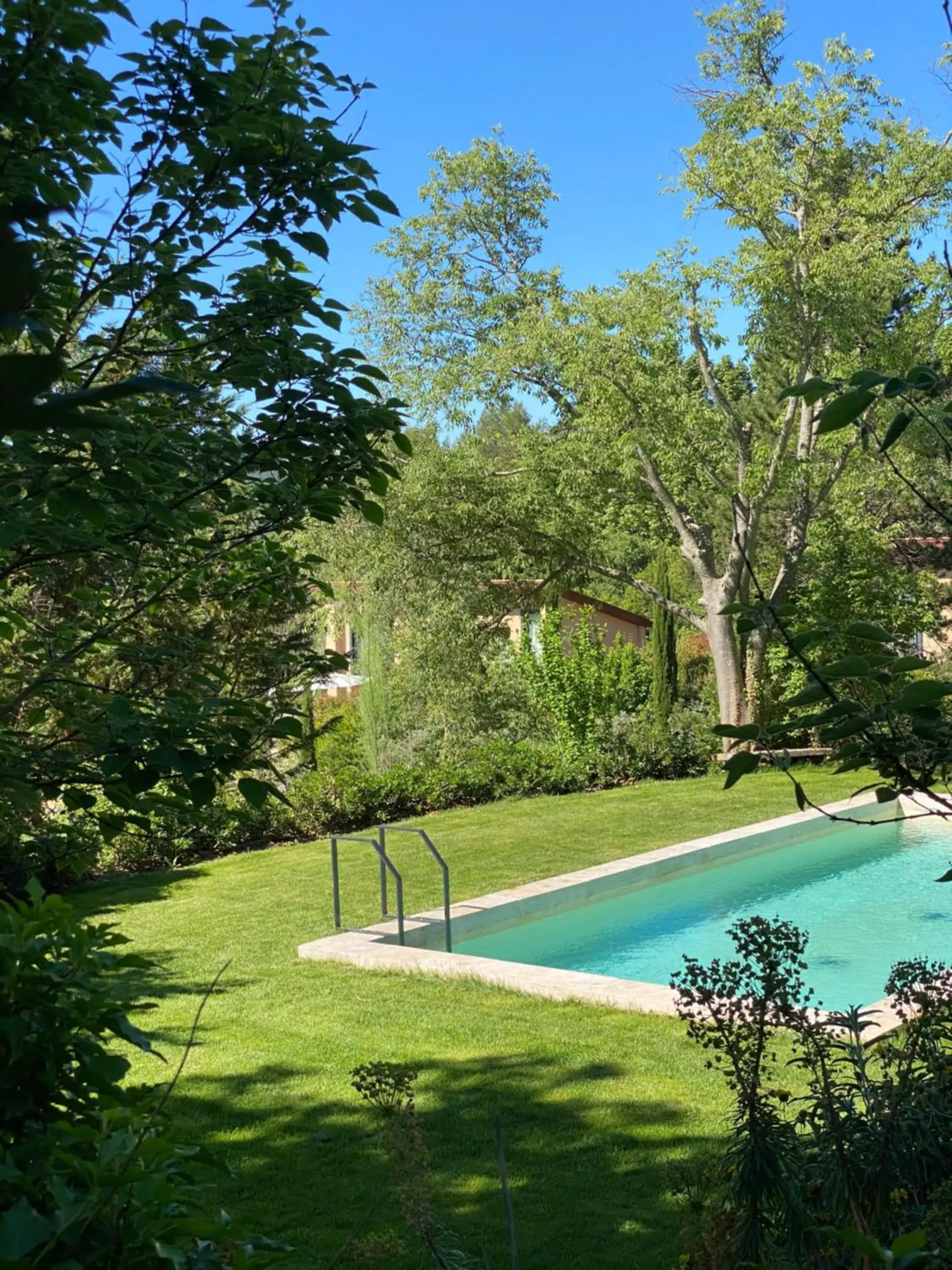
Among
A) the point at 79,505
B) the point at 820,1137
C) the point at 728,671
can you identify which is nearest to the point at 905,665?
the point at 79,505

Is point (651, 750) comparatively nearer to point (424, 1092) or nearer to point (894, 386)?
point (424, 1092)

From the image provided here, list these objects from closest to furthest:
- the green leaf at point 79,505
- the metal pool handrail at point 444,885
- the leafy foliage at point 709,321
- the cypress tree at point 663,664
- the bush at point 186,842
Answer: the green leaf at point 79,505
the metal pool handrail at point 444,885
the bush at point 186,842
the leafy foliage at point 709,321
the cypress tree at point 663,664

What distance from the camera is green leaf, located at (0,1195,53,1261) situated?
1215 mm

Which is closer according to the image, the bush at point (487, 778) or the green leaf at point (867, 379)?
the green leaf at point (867, 379)

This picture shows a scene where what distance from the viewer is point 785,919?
1041cm

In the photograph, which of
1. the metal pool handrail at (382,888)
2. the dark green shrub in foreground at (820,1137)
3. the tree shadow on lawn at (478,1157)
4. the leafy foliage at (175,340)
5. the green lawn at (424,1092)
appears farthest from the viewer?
the metal pool handrail at (382,888)

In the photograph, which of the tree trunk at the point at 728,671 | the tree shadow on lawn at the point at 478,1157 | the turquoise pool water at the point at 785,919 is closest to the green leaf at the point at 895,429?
the tree shadow on lawn at the point at 478,1157

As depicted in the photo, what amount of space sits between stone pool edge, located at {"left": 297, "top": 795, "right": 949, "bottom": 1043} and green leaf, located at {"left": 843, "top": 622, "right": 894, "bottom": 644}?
336 centimetres

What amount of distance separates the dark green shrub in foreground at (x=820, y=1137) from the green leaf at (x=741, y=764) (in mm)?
1509

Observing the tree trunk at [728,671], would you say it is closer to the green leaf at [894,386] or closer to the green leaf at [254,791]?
the green leaf at [254,791]

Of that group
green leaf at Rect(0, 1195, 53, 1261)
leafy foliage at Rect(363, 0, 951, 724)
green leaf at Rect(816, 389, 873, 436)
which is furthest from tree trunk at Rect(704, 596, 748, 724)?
green leaf at Rect(0, 1195, 53, 1261)

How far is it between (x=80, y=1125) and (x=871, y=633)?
1.38m

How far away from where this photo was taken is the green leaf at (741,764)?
61.9 inches

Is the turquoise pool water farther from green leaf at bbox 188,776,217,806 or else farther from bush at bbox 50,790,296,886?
green leaf at bbox 188,776,217,806
